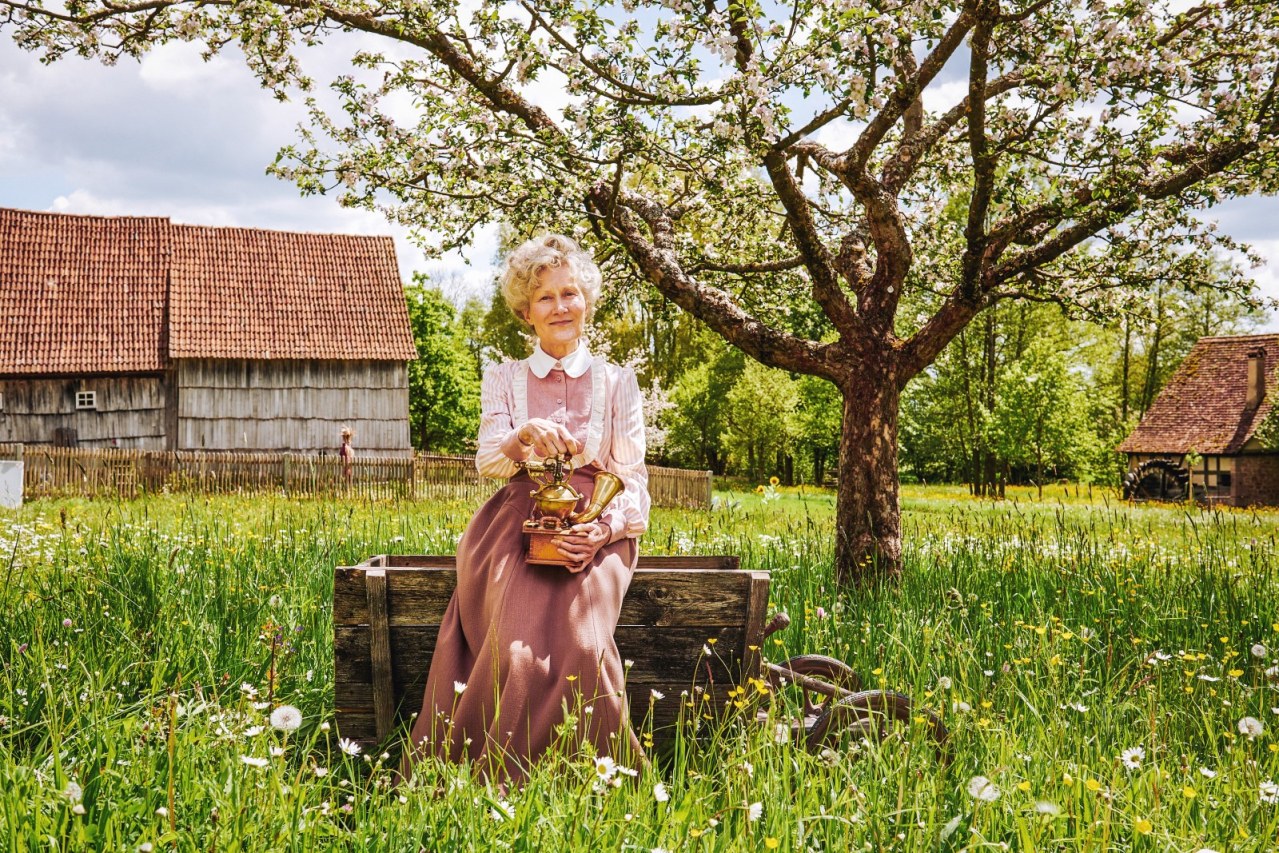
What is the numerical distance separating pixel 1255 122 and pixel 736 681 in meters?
4.51

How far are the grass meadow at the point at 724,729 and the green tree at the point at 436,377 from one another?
31.2m

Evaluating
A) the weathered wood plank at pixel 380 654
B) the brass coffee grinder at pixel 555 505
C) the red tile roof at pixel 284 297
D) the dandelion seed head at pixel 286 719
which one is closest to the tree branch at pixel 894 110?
the brass coffee grinder at pixel 555 505

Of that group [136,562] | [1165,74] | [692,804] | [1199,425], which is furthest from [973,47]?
[1199,425]

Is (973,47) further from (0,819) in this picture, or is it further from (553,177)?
(0,819)

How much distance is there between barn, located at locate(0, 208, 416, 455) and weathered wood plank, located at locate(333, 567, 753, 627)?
21.6 m

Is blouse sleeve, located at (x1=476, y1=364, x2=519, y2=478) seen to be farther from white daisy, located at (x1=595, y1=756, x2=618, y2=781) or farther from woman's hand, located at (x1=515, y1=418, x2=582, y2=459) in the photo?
white daisy, located at (x1=595, y1=756, x2=618, y2=781)

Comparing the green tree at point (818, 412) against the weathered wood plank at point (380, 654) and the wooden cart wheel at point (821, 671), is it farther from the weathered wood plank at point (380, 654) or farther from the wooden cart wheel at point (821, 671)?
the weathered wood plank at point (380, 654)

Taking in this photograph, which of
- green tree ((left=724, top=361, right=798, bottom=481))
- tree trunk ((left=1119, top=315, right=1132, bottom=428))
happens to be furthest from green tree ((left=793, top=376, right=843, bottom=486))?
tree trunk ((left=1119, top=315, right=1132, bottom=428))

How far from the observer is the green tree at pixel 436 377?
37719 mm

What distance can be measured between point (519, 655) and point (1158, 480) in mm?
35433

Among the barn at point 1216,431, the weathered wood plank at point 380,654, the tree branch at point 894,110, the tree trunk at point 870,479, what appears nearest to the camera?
the weathered wood plank at point 380,654

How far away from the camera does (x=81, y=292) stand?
23.9 metres

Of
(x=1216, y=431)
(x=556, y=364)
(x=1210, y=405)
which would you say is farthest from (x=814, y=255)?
(x=1210, y=405)

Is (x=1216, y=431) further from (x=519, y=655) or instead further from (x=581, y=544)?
(x=519, y=655)
